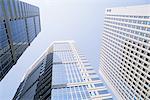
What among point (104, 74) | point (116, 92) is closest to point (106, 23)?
point (104, 74)

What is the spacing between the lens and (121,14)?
83.3m

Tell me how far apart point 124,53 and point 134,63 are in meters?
10.3

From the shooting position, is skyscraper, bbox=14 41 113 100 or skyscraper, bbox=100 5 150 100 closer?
skyscraper, bbox=14 41 113 100

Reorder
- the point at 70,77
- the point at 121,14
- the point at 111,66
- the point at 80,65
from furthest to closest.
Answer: the point at 111,66 → the point at 121,14 → the point at 80,65 → the point at 70,77

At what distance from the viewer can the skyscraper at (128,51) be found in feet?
206

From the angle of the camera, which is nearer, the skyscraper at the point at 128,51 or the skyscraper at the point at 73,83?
the skyscraper at the point at 73,83

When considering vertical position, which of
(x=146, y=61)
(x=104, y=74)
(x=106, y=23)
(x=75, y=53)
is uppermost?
(x=106, y=23)

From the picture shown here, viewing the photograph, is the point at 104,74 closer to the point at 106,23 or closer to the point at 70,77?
the point at 106,23

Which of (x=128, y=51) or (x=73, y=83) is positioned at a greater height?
(x=128, y=51)

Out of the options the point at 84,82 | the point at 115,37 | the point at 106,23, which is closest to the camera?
the point at 84,82

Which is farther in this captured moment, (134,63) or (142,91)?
(134,63)

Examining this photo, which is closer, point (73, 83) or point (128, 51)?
point (73, 83)

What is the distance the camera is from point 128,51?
76875 mm

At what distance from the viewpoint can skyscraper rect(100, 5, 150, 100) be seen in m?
62.7
